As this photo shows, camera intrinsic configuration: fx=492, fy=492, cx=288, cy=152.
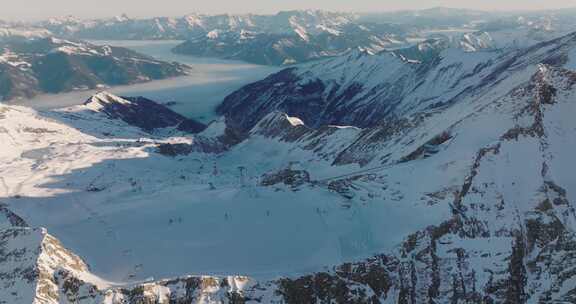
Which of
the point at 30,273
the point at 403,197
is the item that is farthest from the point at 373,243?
the point at 30,273

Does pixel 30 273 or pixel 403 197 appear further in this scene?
pixel 403 197

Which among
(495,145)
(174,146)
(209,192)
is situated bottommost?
(174,146)

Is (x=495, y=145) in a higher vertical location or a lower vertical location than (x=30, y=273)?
higher

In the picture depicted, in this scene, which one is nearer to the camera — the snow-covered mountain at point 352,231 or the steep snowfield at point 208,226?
the snow-covered mountain at point 352,231

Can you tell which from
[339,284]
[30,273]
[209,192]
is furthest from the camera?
[209,192]

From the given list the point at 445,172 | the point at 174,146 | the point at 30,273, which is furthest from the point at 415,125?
the point at 30,273

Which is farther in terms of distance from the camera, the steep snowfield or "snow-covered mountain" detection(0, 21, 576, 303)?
the steep snowfield

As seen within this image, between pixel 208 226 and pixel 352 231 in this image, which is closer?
pixel 352 231

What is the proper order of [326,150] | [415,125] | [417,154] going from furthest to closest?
[326,150] < [415,125] < [417,154]

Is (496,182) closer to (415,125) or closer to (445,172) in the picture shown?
(445,172)

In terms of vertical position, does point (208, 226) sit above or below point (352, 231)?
below
